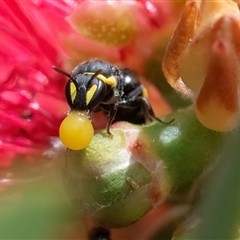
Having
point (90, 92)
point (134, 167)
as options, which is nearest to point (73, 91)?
point (90, 92)

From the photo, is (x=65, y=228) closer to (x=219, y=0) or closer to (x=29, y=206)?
(x=29, y=206)

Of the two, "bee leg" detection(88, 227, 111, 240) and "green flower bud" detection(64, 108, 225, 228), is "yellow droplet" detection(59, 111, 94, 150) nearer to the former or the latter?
"green flower bud" detection(64, 108, 225, 228)

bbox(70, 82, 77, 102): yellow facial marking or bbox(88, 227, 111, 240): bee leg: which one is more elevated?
bbox(70, 82, 77, 102): yellow facial marking

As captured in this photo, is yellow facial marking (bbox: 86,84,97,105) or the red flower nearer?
yellow facial marking (bbox: 86,84,97,105)

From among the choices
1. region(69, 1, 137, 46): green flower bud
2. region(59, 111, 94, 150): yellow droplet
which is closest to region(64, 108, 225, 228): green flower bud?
region(59, 111, 94, 150): yellow droplet

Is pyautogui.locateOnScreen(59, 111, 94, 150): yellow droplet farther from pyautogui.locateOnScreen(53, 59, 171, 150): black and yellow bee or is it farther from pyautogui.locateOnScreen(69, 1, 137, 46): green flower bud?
pyautogui.locateOnScreen(69, 1, 137, 46): green flower bud

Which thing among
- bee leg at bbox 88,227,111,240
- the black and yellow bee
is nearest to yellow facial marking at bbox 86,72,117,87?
the black and yellow bee

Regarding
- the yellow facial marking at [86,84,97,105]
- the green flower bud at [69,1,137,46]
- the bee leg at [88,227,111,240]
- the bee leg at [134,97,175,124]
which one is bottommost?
the bee leg at [88,227,111,240]

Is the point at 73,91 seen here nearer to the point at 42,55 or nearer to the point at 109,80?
the point at 109,80

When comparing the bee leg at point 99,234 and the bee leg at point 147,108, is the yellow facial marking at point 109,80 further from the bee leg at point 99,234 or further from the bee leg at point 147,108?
the bee leg at point 99,234
